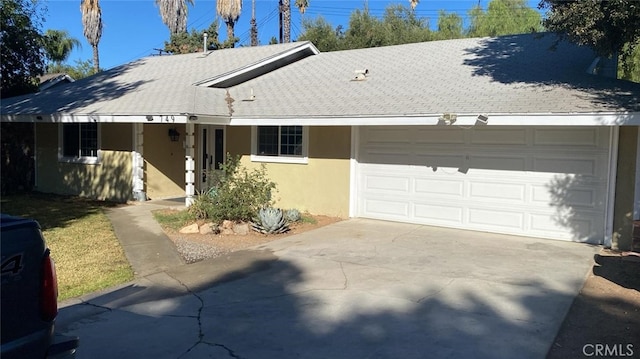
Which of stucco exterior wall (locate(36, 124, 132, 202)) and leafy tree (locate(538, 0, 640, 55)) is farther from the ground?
leafy tree (locate(538, 0, 640, 55))

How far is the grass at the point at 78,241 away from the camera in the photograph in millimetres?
7062

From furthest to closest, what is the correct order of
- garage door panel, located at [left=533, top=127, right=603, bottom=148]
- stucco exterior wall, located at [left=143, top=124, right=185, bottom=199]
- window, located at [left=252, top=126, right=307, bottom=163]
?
1. stucco exterior wall, located at [left=143, top=124, right=185, bottom=199]
2. window, located at [left=252, top=126, right=307, bottom=163]
3. garage door panel, located at [left=533, top=127, right=603, bottom=148]

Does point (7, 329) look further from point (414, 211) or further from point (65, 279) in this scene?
point (414, 211)

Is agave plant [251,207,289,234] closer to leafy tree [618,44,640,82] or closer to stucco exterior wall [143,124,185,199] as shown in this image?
stucco exterior wall [143,124,185,199]

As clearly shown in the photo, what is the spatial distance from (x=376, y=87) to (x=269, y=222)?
4579 mm

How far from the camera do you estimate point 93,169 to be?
1588 cm

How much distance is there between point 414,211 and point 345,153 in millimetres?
2234

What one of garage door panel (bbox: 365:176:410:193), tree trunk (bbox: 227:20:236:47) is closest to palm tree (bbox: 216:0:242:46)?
tree trunk (bbox: 227:20:236:47)

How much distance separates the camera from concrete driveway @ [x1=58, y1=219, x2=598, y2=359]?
15.8ft

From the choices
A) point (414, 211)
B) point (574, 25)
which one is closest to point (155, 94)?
point (414, 211)

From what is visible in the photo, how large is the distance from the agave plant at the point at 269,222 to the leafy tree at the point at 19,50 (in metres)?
11.7

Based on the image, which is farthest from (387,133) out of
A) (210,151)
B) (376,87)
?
(210,151)

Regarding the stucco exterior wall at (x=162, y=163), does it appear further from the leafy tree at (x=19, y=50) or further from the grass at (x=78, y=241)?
the leafy tree at (x=19, y=50)

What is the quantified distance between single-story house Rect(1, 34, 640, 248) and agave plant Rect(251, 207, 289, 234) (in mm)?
2346
